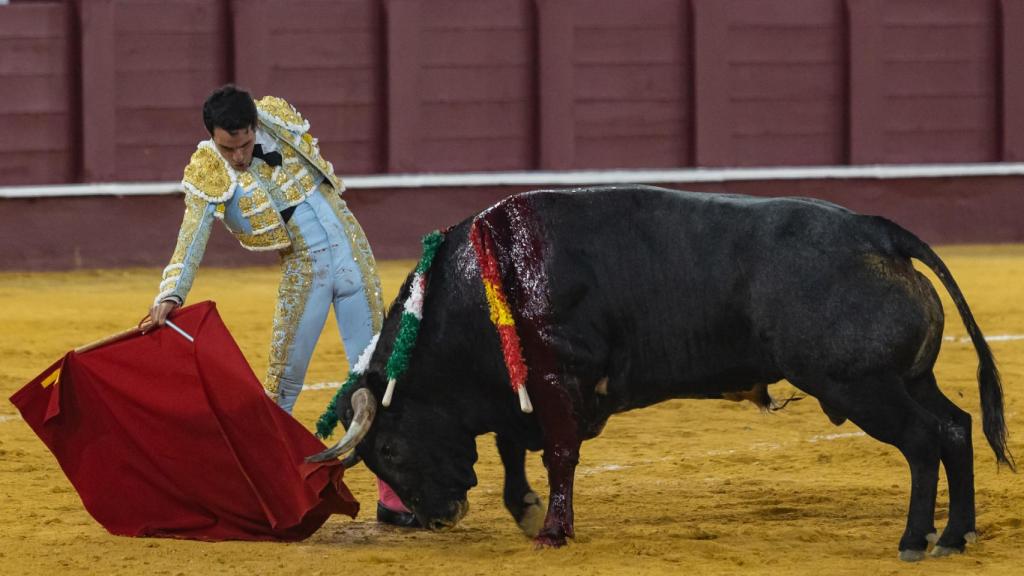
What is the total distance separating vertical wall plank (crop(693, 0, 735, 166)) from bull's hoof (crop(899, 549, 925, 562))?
746cm

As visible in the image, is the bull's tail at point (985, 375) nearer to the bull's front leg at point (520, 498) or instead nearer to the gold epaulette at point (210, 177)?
the bull's front leg at point (520, 498)

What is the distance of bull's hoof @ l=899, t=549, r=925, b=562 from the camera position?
12.3 ft

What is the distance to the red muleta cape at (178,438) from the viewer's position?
13.4ft

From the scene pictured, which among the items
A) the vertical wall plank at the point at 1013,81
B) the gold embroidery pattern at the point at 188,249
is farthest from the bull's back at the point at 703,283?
the vertical wall plank at the point at 1013,81

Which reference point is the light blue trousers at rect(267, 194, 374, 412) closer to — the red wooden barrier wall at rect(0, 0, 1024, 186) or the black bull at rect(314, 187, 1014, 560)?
the black bull at rect(314, 187, 1014, 560)

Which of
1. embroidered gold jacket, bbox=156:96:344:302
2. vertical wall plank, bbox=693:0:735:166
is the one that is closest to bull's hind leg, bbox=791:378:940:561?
embroidered gold jacket, bbox=156:96:344:302

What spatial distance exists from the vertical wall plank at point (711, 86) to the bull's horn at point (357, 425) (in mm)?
7266

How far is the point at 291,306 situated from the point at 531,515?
786 millimetres

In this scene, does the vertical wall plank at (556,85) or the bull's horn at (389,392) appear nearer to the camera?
the bull's horn at (389,392)

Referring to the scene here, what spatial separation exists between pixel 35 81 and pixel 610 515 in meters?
6.75

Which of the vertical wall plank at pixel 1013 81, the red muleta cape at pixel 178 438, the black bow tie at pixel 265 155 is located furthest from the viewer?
the vertical wall plank at pixel 1013 81

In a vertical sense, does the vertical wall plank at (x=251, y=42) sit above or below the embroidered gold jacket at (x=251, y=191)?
above

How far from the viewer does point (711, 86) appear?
11062 mm

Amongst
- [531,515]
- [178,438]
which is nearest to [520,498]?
[531,515]
